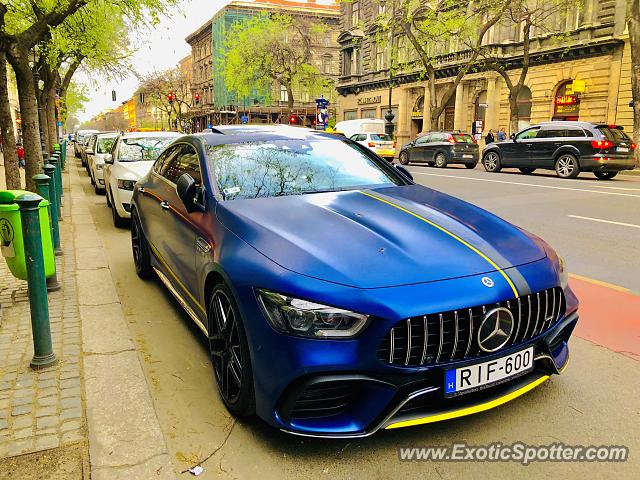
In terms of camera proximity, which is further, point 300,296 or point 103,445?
point 103,445

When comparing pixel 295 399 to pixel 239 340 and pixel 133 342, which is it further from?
pixel 133 342

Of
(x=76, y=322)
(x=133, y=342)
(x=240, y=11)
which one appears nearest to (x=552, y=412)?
(x=133, y=342)

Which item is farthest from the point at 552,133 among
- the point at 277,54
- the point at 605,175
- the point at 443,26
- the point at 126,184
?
the point at 277,54

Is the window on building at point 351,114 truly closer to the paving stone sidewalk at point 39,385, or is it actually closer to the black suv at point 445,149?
the black suv at point 445,149

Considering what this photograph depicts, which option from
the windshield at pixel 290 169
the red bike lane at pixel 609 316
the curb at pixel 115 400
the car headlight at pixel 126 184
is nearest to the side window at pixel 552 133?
the red bike lane at pixel 609 316

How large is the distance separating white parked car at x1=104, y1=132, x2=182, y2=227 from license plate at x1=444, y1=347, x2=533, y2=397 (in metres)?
7.16

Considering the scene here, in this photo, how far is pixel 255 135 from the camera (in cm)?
439

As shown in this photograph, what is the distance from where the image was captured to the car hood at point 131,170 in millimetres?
8685

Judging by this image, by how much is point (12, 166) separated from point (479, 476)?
373 inches

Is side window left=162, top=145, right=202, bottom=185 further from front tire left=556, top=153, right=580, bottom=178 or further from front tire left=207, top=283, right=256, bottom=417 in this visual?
front tire left=556, top=153, right=580, bottom=178

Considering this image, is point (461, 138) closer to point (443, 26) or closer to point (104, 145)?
point (443, 26)

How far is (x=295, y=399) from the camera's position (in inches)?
96.0

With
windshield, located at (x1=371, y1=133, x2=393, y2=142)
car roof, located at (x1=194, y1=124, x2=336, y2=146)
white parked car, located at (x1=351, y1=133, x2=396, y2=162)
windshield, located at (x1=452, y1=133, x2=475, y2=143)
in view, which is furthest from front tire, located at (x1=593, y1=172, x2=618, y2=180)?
car roof, located at (x1=194, y1=124, x2=336, y2=146)

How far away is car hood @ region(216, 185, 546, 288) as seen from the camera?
256cm
